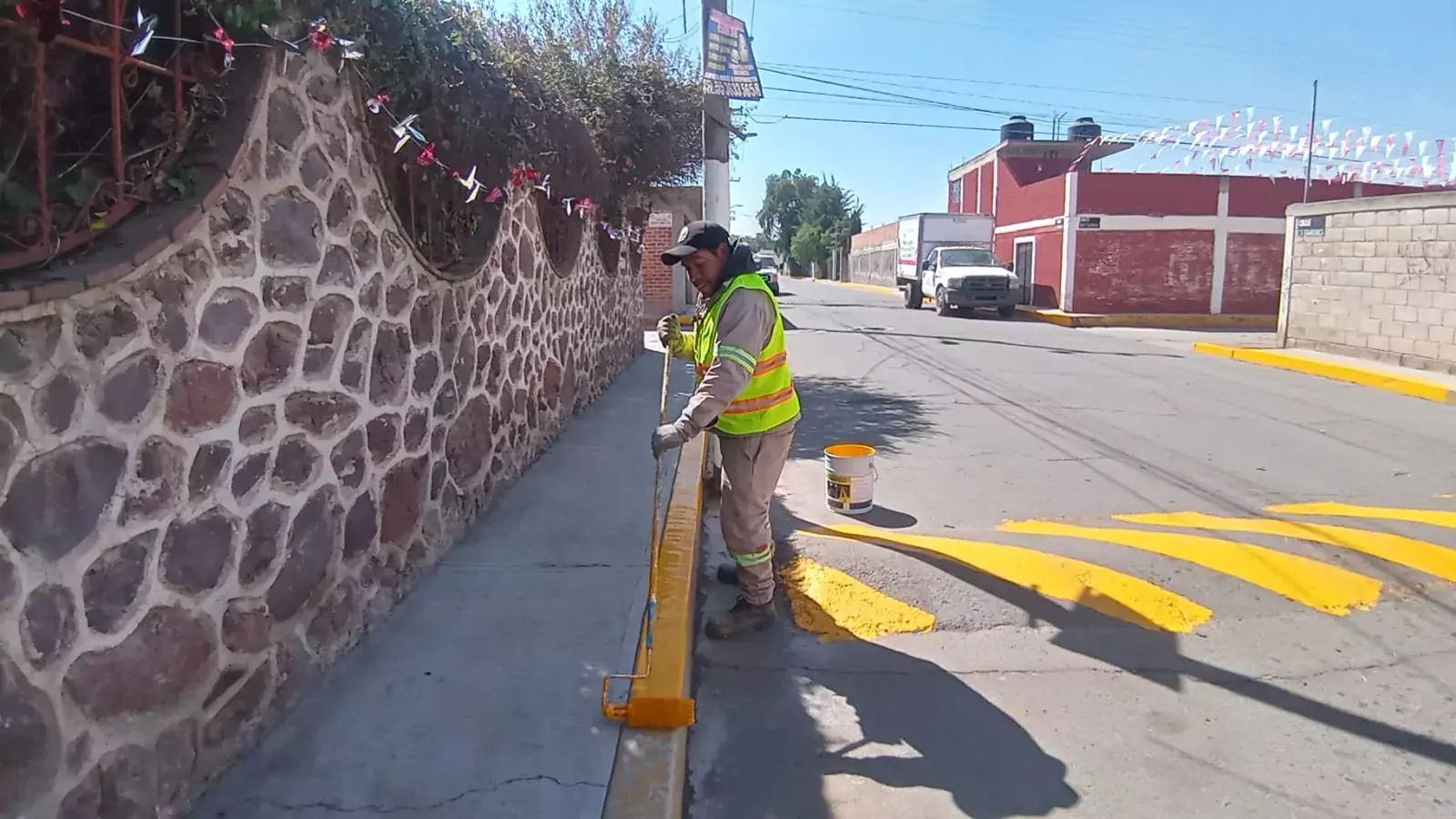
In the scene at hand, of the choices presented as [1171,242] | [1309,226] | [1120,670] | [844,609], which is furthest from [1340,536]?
[1171,242]

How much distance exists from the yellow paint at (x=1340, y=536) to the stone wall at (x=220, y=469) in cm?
469

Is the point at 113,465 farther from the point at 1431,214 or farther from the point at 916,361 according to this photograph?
the point at 1431,214

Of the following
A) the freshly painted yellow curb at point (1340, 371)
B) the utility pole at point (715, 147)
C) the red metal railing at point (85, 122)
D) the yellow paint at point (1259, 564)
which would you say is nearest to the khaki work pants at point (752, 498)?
the yellow paint at point (1259, 564)

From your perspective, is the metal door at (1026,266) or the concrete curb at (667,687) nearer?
the concrete curb at (667,687)

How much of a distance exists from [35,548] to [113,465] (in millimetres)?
316

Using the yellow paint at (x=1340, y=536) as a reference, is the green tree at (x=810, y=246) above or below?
above

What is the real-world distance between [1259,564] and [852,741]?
3151 millimetres

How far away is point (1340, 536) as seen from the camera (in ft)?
20.2

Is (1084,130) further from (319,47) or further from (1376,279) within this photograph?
(319,47)

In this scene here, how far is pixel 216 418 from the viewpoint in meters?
3.04

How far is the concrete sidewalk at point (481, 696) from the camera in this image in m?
3.05

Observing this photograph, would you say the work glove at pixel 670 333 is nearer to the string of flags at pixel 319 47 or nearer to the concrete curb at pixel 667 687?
the concrete curb at pixel 667 687

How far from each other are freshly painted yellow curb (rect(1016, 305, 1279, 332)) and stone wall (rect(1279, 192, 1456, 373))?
8345 millimetres

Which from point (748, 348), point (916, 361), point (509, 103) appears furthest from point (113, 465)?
point (916, 361)
